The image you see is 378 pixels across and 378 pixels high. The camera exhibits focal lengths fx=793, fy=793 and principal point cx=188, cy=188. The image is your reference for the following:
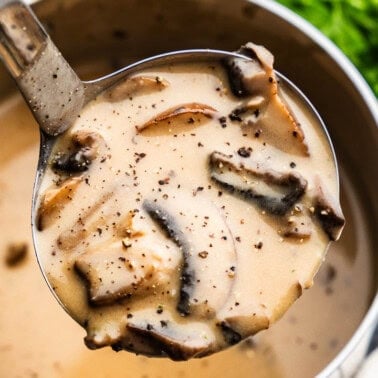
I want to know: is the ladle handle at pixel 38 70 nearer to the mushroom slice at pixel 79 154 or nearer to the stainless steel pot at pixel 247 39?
the mushroom slice at pixel 79 154

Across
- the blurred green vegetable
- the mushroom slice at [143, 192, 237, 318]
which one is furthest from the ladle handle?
the blurred green vegetable

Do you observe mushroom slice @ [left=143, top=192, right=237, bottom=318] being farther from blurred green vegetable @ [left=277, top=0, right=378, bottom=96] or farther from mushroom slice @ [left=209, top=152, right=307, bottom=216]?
blurred green vegetable @ [left=277, top=0, right=378, bottom=96]

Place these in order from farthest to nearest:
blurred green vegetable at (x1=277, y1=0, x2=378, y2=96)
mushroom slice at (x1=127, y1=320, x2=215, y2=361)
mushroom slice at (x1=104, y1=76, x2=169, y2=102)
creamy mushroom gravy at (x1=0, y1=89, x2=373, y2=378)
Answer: blurred green vegetable at (x1=277, y1=0, x2=378, y2=96)
creamy mushroom gravy at (x1=0, y1=89, x2=373, y2=378)
mushroom slice at (x1=104, y1=76, x2=169, y2=102)
mushroom slice at (x1=127, y1=320, x2=215, y2=361)

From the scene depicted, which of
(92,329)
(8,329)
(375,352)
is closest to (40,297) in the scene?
(8,329)

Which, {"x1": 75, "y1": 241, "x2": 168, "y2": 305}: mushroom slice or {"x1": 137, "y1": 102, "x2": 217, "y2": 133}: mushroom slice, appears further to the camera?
{"x1": 137, "y1": 102, "x2": 217, "y2": 133}: mushroom slice

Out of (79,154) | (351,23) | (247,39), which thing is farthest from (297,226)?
(351,23)

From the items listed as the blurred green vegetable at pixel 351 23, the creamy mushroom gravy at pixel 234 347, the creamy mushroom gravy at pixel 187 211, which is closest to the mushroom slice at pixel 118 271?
the creamy mushroom gravy at pixel 187 211

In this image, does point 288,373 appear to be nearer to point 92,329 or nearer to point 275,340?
point 275,340
